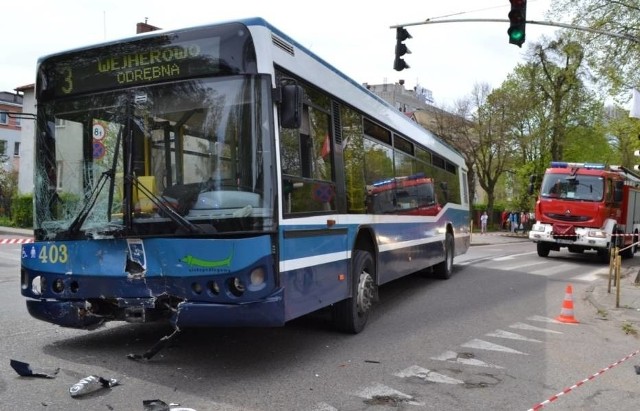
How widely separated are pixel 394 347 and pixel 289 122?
9.95 feet

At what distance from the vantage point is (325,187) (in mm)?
6301

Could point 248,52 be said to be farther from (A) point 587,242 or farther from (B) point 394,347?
(A) point 587,242

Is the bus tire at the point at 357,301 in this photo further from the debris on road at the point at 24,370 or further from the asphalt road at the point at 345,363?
the debris on road at the point at 24,370

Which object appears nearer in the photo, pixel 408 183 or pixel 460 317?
pixel 460 317

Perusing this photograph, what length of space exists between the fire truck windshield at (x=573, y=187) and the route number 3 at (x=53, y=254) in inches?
687

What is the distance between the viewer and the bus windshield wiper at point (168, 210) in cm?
497

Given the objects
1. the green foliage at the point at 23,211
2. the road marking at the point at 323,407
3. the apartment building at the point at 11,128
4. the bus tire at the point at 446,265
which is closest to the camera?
the road marking at the point at 323,407

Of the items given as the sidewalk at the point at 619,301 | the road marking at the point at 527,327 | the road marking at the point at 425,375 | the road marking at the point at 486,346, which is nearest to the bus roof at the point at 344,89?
the road marking at the point at 425,375

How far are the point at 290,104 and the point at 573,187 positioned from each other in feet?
54.8


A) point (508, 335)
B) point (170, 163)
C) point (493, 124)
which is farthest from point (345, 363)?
point (493, 124)

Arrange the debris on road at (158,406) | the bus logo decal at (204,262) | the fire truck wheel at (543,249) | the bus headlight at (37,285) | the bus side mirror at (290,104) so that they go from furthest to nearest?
the fire truck wheel at (543,249) → the bus headlight at (37,285) → the bus side mirror at (290,104) → the bus logo decal at (204,262) → the debris on road at (158,406)

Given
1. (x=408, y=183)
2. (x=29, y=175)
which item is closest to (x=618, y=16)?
(x=408, y=183)

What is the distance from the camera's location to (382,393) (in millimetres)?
4980

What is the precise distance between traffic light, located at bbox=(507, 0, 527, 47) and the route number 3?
10.3m
